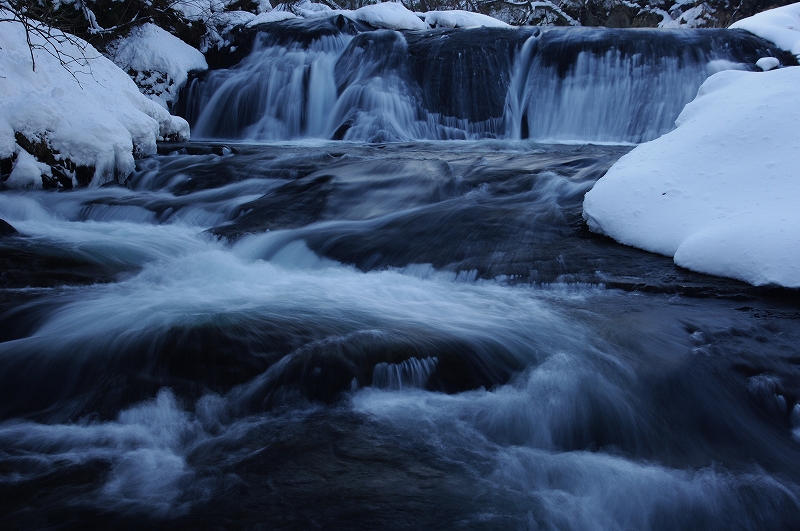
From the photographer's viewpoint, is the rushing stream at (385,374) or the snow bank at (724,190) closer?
the rushing stream at (385,374)

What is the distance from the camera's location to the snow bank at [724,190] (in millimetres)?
3455

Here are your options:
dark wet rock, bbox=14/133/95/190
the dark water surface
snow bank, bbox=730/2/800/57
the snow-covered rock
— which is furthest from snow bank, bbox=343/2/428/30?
the dark water surface

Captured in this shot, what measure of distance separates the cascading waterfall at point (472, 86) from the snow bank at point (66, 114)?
11.2 ft

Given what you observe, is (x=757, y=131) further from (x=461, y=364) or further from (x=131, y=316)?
(x=131, y=316)

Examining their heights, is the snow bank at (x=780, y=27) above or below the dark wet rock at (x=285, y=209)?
above

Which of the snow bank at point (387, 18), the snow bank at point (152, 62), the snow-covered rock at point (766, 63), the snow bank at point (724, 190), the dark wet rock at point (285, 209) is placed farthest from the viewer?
the snow bank at point (387, 18)

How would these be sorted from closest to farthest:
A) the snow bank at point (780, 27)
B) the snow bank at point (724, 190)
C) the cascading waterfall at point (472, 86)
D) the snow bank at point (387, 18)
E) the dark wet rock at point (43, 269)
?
the snow bank at point (724, 190) → the dark wet rock at point (43, 269) → the cascading waterfall at point (472, 86) → the snow bank at point (780, 27) → the snow bank at point (387, 18)

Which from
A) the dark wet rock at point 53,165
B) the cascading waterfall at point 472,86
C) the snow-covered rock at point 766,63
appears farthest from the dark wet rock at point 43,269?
the snow-covered rock at point 766,63

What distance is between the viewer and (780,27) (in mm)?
10148

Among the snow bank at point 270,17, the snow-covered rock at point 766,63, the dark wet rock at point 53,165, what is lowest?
the dark wet rock at point 53,165

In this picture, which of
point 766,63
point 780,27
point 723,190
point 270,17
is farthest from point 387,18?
point 723,190

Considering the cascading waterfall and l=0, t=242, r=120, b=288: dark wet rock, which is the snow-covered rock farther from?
l=0, t=242, r=120, b=288: dark wet rock

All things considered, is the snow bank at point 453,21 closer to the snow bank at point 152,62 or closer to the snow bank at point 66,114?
the snow bank at point 152,62

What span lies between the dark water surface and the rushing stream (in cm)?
1
